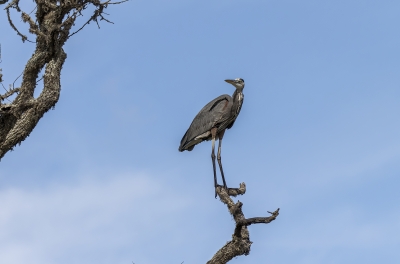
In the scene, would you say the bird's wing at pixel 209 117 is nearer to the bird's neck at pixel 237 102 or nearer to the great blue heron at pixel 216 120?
the great blue heron at pixel 216 120

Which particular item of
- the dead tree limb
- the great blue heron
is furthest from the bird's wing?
the dead tree limb

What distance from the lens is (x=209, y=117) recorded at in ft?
34.6

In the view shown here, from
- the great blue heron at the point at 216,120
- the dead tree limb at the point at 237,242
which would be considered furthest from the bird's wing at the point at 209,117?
the dead tree limb at the point at 237,242

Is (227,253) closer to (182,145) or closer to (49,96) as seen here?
A: (49,96)

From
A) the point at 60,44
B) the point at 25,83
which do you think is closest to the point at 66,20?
the point at 60,44

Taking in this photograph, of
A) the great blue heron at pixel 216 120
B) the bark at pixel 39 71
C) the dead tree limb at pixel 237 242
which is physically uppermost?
the great blue heron at pixel 216 120

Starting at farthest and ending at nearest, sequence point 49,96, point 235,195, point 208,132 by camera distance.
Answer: point 208,132 → point 235,195 → point 49,96

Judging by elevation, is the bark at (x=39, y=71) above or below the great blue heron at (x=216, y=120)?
below

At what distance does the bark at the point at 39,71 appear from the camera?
6.80 meters

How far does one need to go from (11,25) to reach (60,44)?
613 millimetres

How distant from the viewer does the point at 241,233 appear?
23.6 ft

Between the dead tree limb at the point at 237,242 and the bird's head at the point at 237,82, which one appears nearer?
the dead tree limb at the point at 237,242

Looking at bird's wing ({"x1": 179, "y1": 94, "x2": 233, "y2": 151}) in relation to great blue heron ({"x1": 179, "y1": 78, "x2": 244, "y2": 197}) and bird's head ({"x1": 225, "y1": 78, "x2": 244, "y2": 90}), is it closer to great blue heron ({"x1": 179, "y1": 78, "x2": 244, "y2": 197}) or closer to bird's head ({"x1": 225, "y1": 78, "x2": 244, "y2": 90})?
great blue heron ({"x1": 179, "y1": 78, "x2": 244, "y2": 197})

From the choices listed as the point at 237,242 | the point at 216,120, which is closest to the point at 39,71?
the point at 237,242
